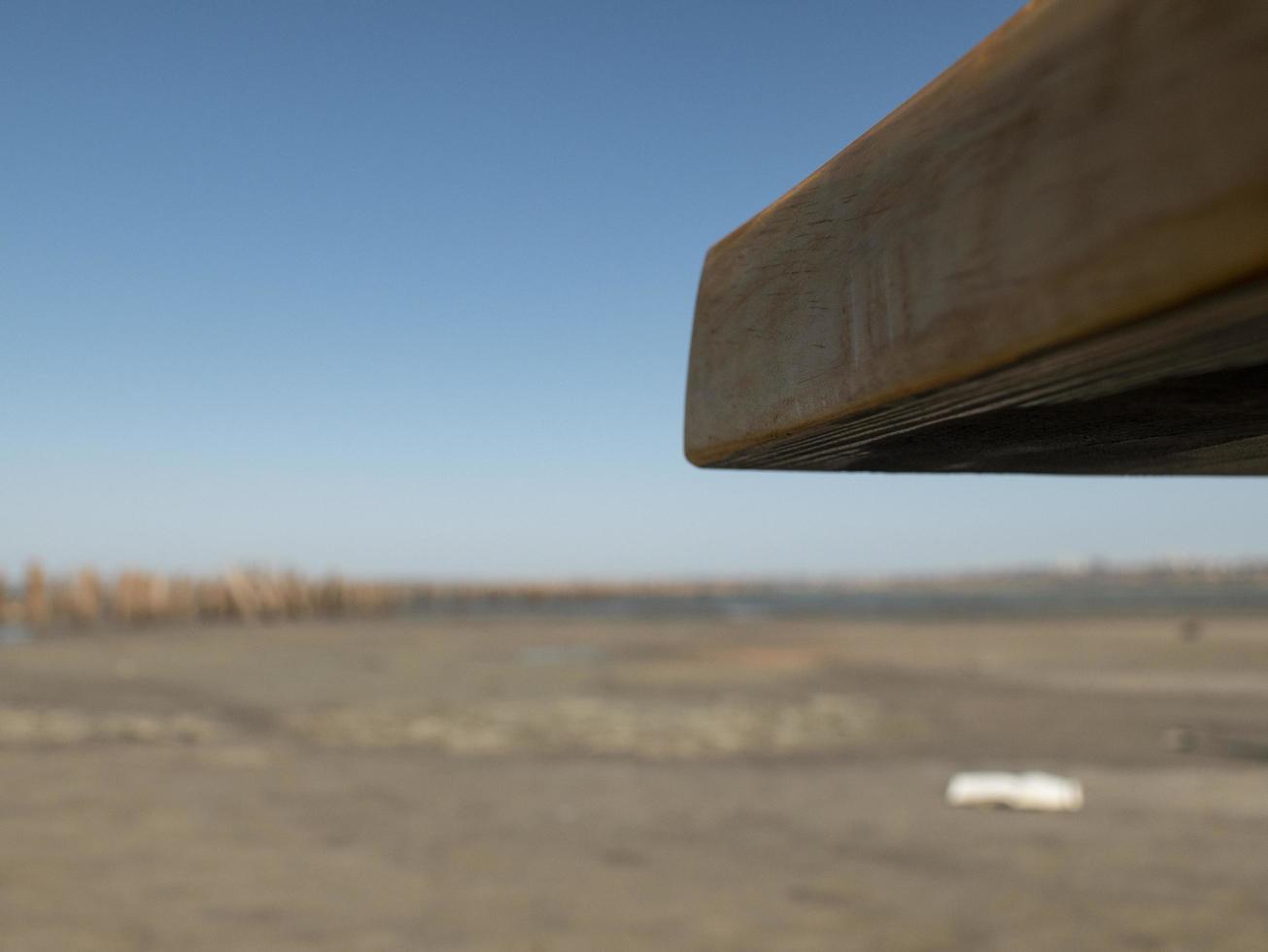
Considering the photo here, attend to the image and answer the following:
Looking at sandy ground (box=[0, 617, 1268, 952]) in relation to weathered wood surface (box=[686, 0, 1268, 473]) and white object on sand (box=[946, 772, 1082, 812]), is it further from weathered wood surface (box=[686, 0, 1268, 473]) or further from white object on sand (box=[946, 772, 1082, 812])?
weathered wood surface (box=[686, 0, 1268, 473])

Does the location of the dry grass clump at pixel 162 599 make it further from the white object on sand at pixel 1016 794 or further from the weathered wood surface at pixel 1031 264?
the weathered wood surface at pixel 1031 264

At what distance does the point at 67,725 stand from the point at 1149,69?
10.5 m

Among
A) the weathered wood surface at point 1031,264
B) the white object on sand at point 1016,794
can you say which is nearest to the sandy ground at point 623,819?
the white object on sand at point 1016,794

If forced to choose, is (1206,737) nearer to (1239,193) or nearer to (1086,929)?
(1086,929)

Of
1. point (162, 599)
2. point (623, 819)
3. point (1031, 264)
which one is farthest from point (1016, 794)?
point (162, 599)

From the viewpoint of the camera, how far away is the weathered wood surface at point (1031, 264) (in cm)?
34

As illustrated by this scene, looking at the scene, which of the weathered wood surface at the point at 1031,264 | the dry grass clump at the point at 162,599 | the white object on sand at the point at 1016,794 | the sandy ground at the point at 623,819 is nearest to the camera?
the weathered wood surface at the point at 1031,264

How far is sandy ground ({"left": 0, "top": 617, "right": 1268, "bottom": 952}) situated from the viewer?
12.4ft

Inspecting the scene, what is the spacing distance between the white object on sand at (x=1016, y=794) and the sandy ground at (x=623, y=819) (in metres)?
0.15

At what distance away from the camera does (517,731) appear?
340 inches

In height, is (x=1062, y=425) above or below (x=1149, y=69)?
below

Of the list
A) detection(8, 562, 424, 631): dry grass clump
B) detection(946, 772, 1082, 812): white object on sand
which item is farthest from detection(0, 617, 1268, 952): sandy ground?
detection(8, 562, 424, 631): dry grass clump

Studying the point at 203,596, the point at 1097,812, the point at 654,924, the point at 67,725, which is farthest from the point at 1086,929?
the point at 203,596

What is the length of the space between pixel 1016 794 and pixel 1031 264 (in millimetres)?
5963
